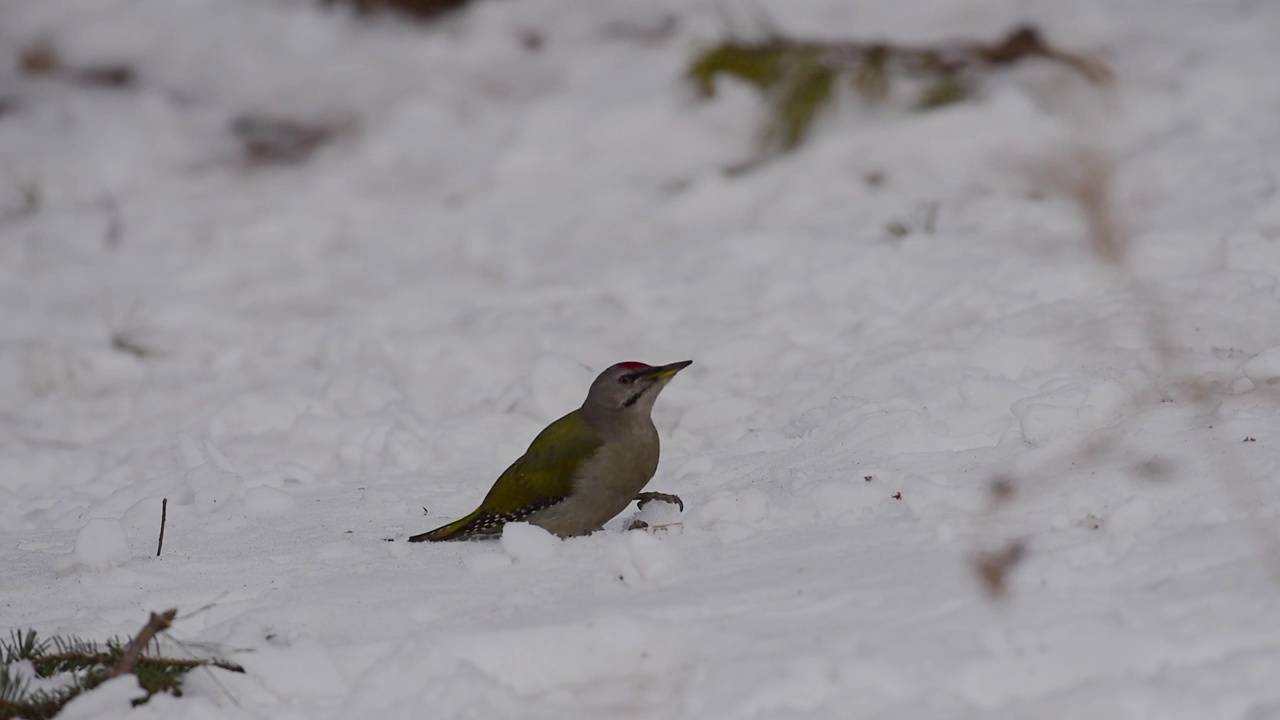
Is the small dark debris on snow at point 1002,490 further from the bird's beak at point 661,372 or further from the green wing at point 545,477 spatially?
the green wing at point 545,477

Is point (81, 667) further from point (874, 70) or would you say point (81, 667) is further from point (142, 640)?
point (874, 70)

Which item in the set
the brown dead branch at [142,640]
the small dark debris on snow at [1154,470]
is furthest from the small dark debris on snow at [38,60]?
the small dark debris on snow at [1154,470]

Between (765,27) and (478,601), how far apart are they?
5.66 meters

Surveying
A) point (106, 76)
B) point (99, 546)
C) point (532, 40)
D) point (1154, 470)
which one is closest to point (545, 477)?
point (99, 546)

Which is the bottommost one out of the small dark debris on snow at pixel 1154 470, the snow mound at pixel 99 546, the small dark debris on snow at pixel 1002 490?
the small dark debris on snow at pixel 1002 490

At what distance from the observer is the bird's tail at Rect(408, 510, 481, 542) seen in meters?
3.97

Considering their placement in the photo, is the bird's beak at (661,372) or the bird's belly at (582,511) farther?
the bird's beak at (661,372)

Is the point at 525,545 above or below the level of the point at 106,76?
above

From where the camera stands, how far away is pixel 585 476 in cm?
402

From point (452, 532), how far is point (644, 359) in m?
2.08

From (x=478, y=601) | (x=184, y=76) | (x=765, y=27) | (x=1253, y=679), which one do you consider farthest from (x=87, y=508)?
(x=184, y=76)

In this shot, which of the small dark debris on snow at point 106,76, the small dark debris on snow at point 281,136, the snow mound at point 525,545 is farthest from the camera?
the small dark debris on snow at point 106,76

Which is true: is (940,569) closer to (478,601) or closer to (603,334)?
(478,601)

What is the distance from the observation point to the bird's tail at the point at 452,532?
3.97 meters
